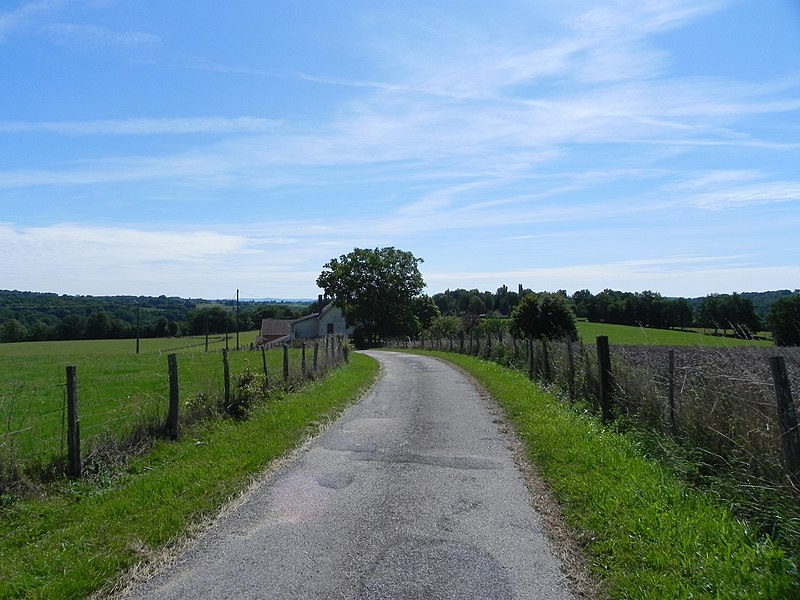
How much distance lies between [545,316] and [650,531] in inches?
1057

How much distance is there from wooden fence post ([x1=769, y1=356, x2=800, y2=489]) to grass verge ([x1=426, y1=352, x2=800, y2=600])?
0.66 meters

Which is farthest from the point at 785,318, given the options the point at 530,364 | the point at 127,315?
the point at 127,315

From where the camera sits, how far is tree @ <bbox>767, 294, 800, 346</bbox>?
28.9 feet

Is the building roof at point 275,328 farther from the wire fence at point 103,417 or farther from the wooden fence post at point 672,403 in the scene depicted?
the wooden fence post at point 672,403

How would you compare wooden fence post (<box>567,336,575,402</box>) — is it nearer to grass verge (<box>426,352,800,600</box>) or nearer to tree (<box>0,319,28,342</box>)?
grass verge (<box>426,352,800,600</box>)

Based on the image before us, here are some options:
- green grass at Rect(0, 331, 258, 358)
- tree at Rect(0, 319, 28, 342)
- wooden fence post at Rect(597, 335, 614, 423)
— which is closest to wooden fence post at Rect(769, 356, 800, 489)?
wooden fence post at Rect(597, 335, 614, 423)

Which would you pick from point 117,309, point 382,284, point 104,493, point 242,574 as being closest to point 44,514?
point 104,493

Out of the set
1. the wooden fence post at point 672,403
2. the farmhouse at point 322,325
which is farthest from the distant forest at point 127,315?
the wooden fence post at point 672,403

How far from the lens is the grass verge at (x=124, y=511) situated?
4.90m

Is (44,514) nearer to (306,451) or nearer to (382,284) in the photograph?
(306,451)

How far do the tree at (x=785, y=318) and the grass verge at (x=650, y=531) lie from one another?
257 cm

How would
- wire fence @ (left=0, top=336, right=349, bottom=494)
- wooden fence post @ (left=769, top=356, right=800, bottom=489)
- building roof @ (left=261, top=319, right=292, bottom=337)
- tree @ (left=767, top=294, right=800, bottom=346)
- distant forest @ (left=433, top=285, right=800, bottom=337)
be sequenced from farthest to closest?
building roof @ (left=261, top=319, right=292, bottom=337) < distant forest @ (left=433, top=285, right=800, bottom=337) < tree @ (left=767, top=294, right=800, bottom=346) < wire fence @ (left=0, top=336, right=349, bottom=494) < wooden fence post @ (left=769, top=356, right=800, bottom=489)

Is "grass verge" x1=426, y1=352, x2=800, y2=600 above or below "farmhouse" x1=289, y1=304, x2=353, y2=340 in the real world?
below

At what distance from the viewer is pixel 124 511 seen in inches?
249
